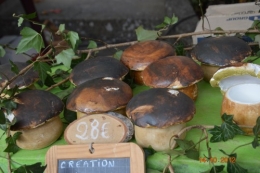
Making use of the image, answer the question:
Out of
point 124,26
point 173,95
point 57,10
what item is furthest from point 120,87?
point 57,10

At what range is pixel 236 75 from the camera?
95 centimetres

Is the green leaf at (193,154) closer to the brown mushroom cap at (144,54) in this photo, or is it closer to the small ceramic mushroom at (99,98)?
the small ceramic mushroom at (99,98)

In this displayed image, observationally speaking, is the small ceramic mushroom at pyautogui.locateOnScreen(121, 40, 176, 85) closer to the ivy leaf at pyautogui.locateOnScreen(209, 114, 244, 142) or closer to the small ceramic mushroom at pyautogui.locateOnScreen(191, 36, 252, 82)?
the small ceramic mushroom at pyautogui.locateOnScreen(191, 36, 252, 82)

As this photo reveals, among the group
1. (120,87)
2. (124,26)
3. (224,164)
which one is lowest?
(124,26)

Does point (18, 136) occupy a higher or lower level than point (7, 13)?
higher

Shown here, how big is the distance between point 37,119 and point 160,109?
259 mm

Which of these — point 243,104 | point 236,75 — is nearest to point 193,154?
point 243,104

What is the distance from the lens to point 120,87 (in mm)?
918

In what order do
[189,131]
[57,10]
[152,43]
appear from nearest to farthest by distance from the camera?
[189,131]
[152,43]
[57,10]

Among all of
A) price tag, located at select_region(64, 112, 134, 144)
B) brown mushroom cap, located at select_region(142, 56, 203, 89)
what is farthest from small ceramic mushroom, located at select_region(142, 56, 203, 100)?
price tag, located at select_region(64, 112, 134, 144)

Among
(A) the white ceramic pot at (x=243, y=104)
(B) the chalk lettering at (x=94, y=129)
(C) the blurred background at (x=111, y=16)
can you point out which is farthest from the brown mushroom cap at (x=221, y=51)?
(C) the blurred background at (x=111, y=16)

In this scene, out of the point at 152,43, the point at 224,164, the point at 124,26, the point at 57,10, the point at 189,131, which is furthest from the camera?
the point at 57,10

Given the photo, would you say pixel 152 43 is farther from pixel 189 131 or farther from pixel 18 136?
pixel 18 136

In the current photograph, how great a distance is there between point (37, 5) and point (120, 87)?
2.89 meters
